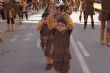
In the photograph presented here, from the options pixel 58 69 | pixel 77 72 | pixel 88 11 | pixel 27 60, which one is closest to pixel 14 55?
pixel 27 60

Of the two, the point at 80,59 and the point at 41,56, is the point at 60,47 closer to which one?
the point at 80,59

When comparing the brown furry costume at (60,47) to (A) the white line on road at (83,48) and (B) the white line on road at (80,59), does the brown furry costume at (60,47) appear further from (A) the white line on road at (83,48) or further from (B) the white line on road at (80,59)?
(A) the white line on road at (83,48)

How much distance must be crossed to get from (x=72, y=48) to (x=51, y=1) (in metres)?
4.34

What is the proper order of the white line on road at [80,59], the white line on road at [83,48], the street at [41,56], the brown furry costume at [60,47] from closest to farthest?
the brown furry costume at [60,47] < the white line on road at [80,59] < the street at [41,56] < the white line on road at [83,48]

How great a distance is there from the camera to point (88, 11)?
25359mm

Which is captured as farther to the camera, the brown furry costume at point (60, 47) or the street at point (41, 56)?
the street at point (41, 56)

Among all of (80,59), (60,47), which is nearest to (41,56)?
(80,59)

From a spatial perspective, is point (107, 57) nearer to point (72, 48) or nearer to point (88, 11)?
point (72, 48)

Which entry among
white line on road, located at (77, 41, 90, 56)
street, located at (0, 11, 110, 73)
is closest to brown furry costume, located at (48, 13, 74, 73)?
street, located at (0, 11, 110, 73)

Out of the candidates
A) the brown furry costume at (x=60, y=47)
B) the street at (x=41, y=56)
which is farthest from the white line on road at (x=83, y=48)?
the brown furry costume at (x=60, y=47)

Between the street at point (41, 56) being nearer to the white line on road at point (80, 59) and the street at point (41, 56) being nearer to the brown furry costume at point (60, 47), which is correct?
the white line on road at point (80, 59)

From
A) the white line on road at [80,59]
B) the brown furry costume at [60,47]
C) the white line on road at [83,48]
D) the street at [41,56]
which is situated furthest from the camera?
the white line on road at [83,48]

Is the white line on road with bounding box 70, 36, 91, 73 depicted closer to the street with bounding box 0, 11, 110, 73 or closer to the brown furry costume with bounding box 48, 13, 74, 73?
the street with bounding box 0, 11, 110, 73

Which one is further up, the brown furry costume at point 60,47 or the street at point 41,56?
the brown furry costume at point 60,47
